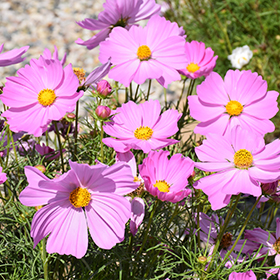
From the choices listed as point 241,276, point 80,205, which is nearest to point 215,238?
point 241,276

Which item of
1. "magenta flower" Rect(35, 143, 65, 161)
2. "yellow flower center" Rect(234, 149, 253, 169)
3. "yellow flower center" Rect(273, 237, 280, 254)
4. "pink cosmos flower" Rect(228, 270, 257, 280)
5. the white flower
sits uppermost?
the white flower

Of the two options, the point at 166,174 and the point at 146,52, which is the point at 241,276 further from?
the point at 146,52

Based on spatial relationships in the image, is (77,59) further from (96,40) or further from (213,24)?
(96,40)

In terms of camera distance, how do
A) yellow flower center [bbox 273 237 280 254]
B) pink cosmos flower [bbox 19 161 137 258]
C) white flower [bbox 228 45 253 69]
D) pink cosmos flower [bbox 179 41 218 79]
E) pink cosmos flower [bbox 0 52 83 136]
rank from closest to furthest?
pink cosmos flower [bbox 19 161 137 258], pink cosmos flower [bbox 0 52 83 136], yellow flower center [bbox 273 237 280 254], pink cosmos flower [bbox 179 41 218 79], white flower [bbox 228 45 253 69]

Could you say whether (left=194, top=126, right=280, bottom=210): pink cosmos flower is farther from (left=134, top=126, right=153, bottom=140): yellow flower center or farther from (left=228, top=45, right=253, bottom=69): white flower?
(left=228, top=45, right=253, bottom=69): white flower

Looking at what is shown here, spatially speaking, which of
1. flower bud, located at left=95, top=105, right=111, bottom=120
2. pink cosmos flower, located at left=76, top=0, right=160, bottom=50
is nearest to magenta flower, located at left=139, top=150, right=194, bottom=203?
flower bud, located at left=95, top=105, right=111, bottom=120

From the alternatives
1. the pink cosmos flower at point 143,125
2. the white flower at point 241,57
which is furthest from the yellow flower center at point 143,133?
the white flower at point 241,57
